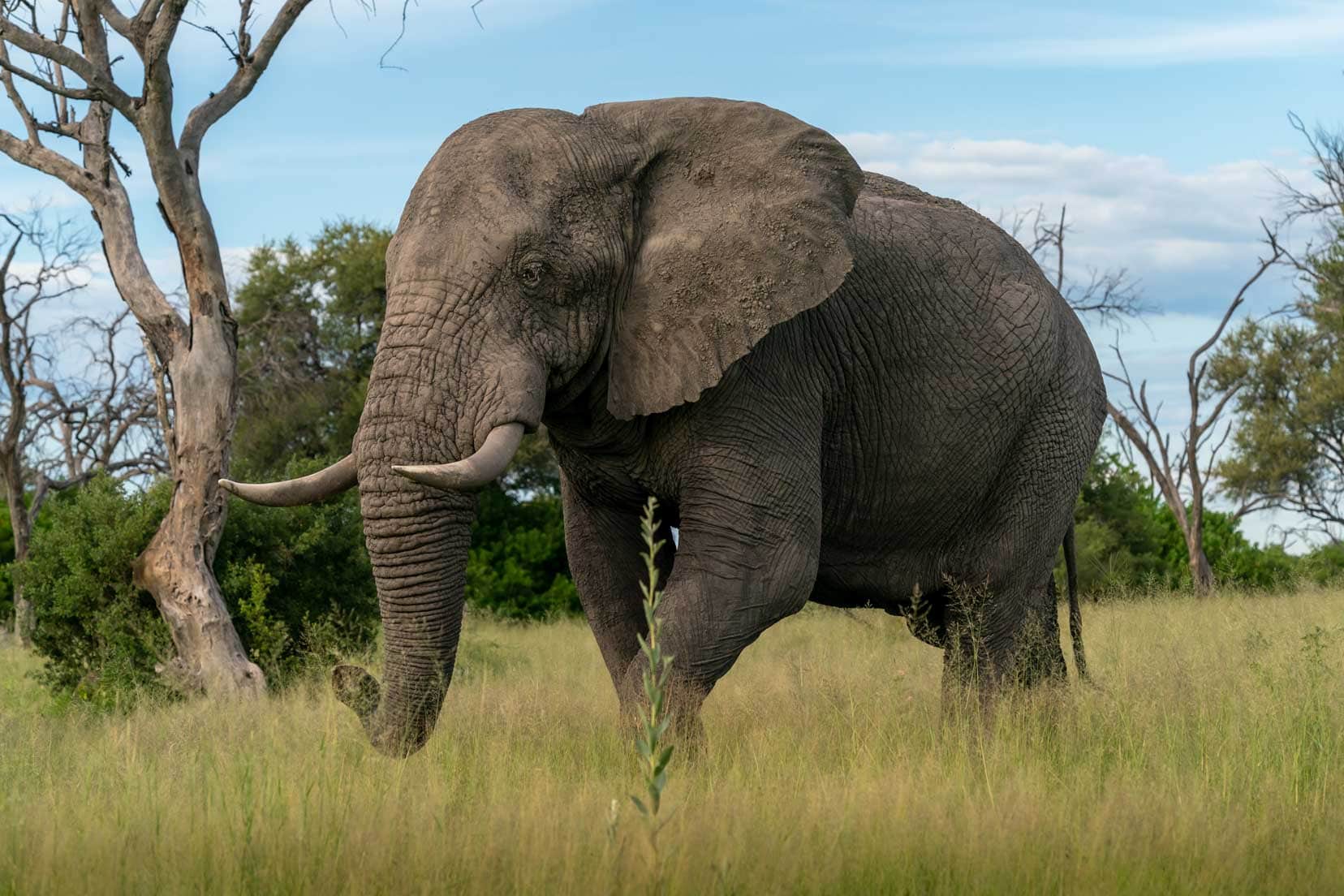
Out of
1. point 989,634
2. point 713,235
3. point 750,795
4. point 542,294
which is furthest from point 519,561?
point 750,795

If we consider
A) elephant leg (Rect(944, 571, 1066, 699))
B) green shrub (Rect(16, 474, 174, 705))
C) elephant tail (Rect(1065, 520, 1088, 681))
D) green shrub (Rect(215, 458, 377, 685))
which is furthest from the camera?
green shrub (Rect(215, 458, 377, 685))

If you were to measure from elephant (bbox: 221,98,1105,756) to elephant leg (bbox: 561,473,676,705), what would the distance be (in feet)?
0.04

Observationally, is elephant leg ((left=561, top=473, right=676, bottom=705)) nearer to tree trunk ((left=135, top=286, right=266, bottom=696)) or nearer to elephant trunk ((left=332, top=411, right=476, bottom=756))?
elephant trunk ((left=332, top=411, right=476, bottom=756))

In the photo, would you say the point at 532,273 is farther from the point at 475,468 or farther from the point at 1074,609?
the point at 1074,609

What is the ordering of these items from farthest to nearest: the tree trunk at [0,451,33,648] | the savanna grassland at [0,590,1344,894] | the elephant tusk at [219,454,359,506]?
1. the tree trunk at [0,451,33,648]
2. the elephant tusk at [219,454,359,506]
3. the savanna grassland at [0,590,1344,894]

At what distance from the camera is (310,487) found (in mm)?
6281

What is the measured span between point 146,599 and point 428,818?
23.2 feet

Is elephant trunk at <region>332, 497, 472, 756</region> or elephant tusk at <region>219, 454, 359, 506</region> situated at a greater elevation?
elephant tusk at <region>219, 454, 359, 506</region>

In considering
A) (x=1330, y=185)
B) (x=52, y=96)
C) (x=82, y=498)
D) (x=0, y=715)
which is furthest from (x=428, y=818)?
(x=1330, y=185)

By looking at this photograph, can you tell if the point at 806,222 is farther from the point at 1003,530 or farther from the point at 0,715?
the point at 0,715

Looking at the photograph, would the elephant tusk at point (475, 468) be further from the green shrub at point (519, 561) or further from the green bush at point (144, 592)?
the green shrub at point (519, 561)

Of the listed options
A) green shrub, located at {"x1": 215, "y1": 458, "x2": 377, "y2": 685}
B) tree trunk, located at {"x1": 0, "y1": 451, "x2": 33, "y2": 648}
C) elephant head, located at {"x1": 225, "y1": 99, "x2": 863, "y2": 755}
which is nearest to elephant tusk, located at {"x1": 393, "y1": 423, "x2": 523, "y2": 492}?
elephant head, located at {"x1": 225, "y1": 99, "x2": 863, "y2": 755}

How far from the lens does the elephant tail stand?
9.02 m

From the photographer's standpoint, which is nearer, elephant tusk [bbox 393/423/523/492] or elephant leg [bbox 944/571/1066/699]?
elephant tusk [bbox 393/423/523/492]
